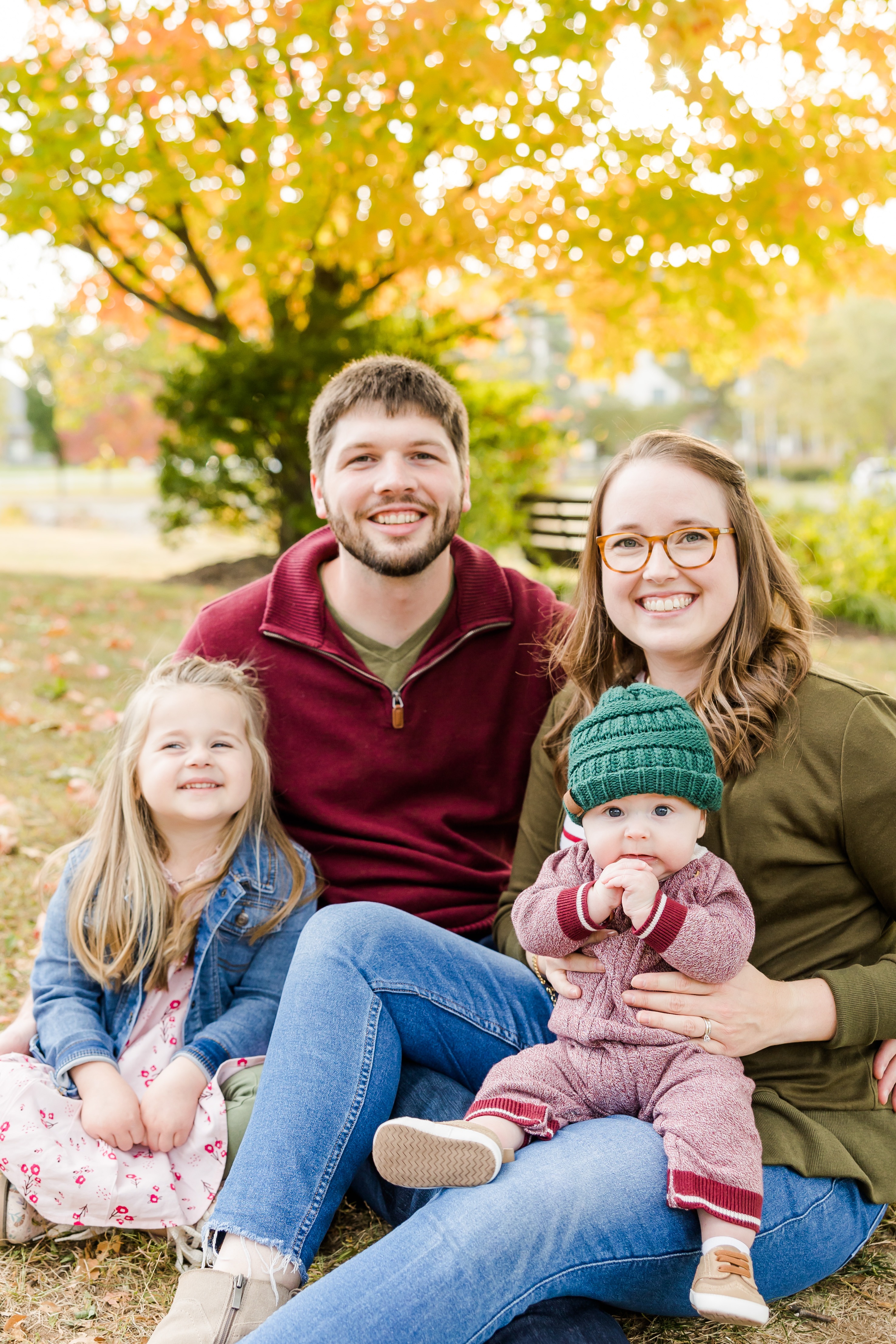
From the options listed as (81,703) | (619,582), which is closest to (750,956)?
(619,582)

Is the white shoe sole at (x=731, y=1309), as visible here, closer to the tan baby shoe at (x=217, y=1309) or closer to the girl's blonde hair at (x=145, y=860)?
the tan baby shoe at (x=217, y=1309)

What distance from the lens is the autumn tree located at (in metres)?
5.80

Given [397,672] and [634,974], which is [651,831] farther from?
[397,672]

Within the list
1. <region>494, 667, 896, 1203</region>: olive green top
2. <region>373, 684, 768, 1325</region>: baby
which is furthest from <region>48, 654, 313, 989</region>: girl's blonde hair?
<region>494, 667, 896, 1203</region>: olive green top

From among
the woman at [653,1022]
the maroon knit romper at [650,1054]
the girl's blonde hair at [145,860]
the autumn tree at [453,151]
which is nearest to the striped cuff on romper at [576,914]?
the maroon knit romper at [650,1054]

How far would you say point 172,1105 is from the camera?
2.27 m

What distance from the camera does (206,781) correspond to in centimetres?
262

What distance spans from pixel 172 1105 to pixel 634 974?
992 millimetres

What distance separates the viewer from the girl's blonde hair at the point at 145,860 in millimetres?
2543

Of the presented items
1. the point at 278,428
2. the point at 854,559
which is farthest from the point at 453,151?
the point at 854,559

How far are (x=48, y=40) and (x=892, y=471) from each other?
8766mm

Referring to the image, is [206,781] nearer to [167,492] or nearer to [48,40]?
[48,40]

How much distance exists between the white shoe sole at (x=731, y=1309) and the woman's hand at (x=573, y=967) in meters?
0.55

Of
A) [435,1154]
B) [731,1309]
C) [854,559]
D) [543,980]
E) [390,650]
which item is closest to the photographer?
[731,1309]
